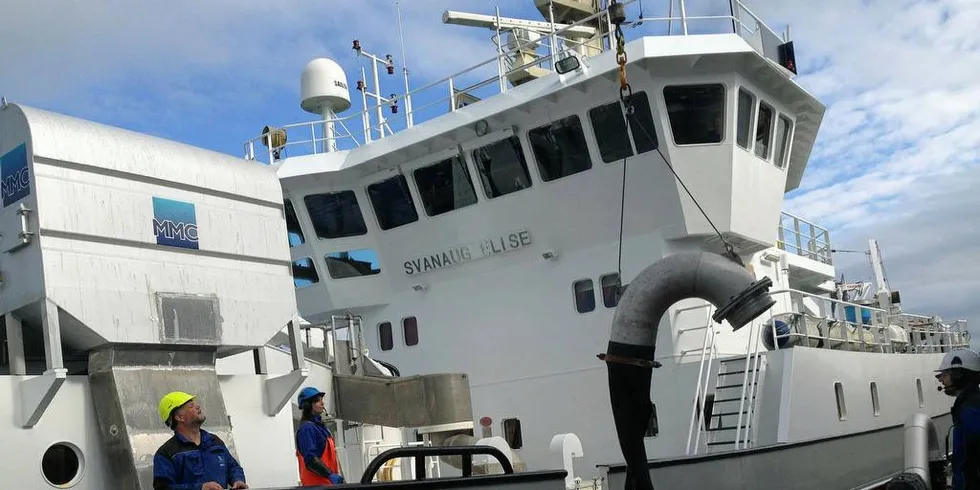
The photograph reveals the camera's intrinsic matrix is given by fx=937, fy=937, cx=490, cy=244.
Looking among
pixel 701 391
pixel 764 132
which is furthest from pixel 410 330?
pixel 764 132

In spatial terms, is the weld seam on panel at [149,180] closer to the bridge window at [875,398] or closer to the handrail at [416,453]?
the handrail at [416,453]

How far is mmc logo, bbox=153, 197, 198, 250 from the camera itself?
25.8 feet

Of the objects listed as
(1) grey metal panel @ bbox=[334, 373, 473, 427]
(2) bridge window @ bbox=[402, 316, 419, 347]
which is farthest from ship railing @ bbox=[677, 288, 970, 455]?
(2) bridge window @ bbox=[402, 316, 419, 347]

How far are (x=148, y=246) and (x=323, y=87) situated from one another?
31.5ft

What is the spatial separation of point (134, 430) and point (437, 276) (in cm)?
870

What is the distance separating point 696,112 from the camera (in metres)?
13.5

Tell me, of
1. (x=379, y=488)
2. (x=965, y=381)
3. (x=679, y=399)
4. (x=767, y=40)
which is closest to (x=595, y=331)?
(x=679, y=399)

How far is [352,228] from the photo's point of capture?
16266 millimetres

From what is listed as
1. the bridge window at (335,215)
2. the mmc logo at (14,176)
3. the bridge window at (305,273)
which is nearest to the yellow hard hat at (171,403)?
the mmc logo at (14,176)

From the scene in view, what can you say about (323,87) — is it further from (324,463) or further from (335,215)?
(324,463)

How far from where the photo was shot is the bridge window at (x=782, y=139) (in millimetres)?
15327

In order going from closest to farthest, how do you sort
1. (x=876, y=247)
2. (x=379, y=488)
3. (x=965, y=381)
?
(x=379, y=488) < (x=965, y=381) < (x=876, y=247)

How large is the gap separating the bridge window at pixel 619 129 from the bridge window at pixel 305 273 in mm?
5732

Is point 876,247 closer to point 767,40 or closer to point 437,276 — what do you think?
point 767,40
